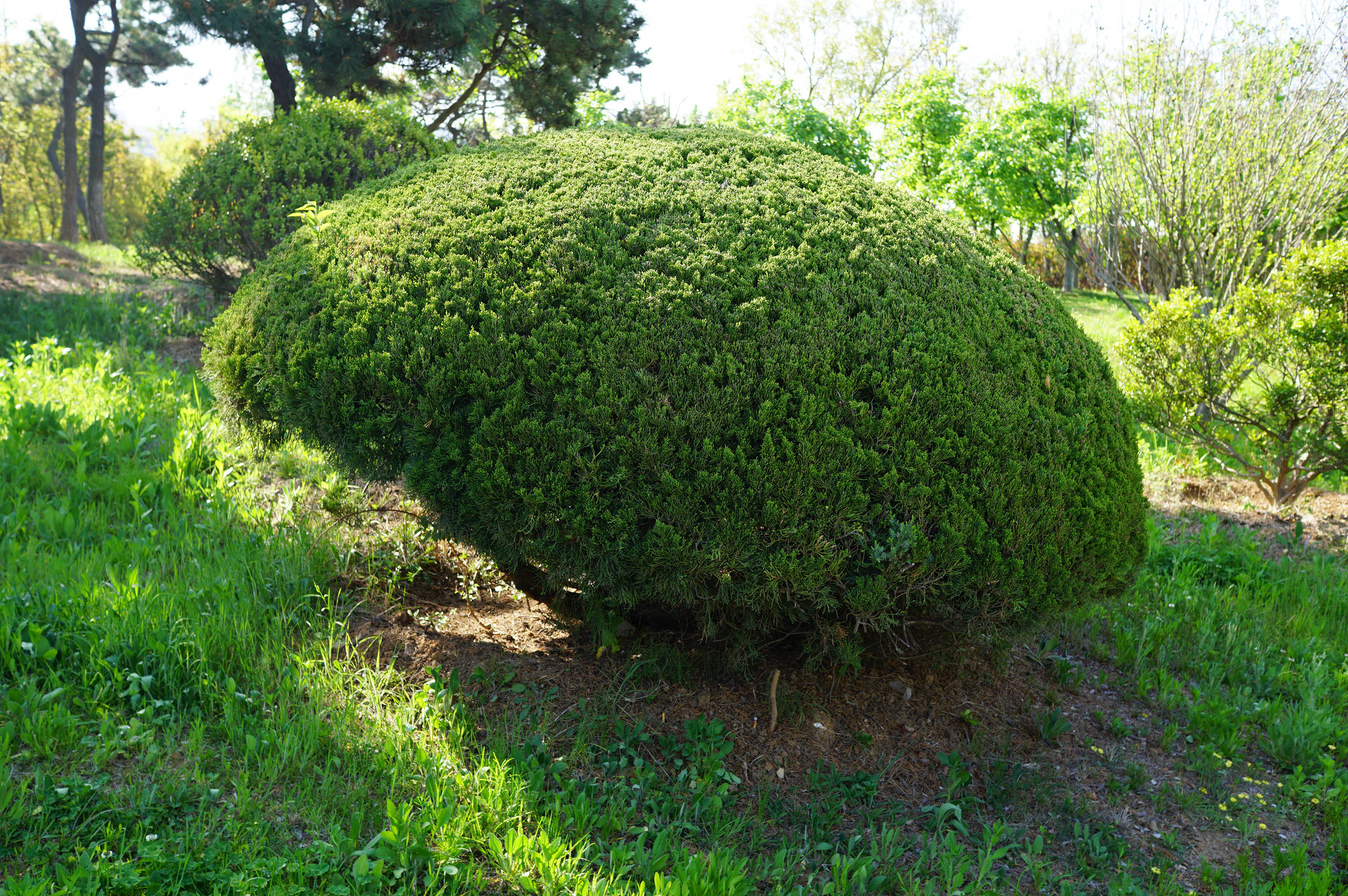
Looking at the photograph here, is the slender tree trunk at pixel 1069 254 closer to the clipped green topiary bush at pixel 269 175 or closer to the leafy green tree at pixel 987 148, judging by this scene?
the leafy green tree at pixel 987 148

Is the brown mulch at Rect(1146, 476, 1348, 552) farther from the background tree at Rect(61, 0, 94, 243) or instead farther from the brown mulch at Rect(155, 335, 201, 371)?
the background tree at Rect(61, 0, 94, 243)

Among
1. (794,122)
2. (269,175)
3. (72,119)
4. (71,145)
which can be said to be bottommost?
(269,175)

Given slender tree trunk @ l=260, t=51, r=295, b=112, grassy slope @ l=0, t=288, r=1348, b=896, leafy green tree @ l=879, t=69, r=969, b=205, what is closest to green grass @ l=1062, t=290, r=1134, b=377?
grassy slope @ l=0, t=288, r=1348, b=896

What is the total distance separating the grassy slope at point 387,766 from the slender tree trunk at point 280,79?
7.32 metres

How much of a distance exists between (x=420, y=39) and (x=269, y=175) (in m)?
3.56

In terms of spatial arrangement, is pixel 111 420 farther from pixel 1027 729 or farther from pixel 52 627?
pixel 1027 729

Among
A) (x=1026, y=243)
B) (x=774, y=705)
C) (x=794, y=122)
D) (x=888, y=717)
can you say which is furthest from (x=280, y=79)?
Result: (x=1026, y=243)

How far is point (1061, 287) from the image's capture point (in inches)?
1332

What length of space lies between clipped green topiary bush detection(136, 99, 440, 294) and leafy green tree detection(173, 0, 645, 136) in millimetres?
2249

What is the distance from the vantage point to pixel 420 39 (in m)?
9.52

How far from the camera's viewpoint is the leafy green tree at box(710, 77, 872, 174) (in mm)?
15555

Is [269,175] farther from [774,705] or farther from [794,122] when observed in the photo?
[794,122]

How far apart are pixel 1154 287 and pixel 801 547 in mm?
8339

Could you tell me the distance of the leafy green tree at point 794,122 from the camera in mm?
15555
